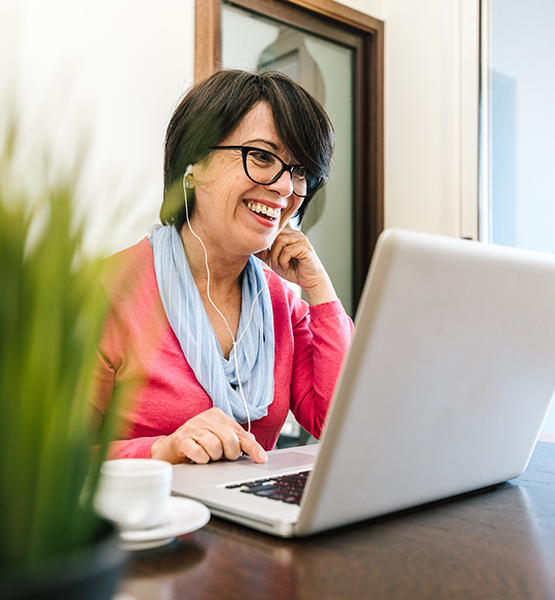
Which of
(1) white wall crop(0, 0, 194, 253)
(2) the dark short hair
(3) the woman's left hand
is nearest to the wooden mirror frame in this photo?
(1) white wall crop(0, 0, 194, 253)

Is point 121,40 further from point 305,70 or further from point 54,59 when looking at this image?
point 305,70

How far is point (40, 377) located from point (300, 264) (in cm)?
124

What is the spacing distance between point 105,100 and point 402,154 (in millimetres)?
1475

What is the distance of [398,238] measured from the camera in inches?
18.9

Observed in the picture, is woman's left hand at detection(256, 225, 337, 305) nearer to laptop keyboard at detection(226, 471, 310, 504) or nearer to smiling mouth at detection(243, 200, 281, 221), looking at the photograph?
smiling mouth at detection(243, 200, 281, 221)

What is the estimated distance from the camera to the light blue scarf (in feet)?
4.08

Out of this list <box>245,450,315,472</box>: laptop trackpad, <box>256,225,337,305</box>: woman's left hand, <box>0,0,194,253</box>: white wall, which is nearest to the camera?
<box>245,450,315,472</box>: laptop trackpad

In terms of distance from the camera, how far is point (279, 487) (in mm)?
683

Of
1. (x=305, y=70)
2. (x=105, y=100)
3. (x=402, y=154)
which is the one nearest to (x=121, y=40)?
(x=105, y=100)

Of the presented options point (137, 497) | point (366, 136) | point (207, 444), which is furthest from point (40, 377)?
point (366, 136)

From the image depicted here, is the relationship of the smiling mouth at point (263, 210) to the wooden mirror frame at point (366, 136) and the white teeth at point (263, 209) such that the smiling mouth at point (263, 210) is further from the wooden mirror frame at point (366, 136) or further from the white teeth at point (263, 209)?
the wooden mirror frame at point (366, 136)

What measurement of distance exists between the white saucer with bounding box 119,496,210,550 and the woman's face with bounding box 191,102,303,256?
0.83 m

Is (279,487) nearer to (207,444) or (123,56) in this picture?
(207,444)

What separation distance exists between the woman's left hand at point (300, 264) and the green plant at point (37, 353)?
1187 mm
